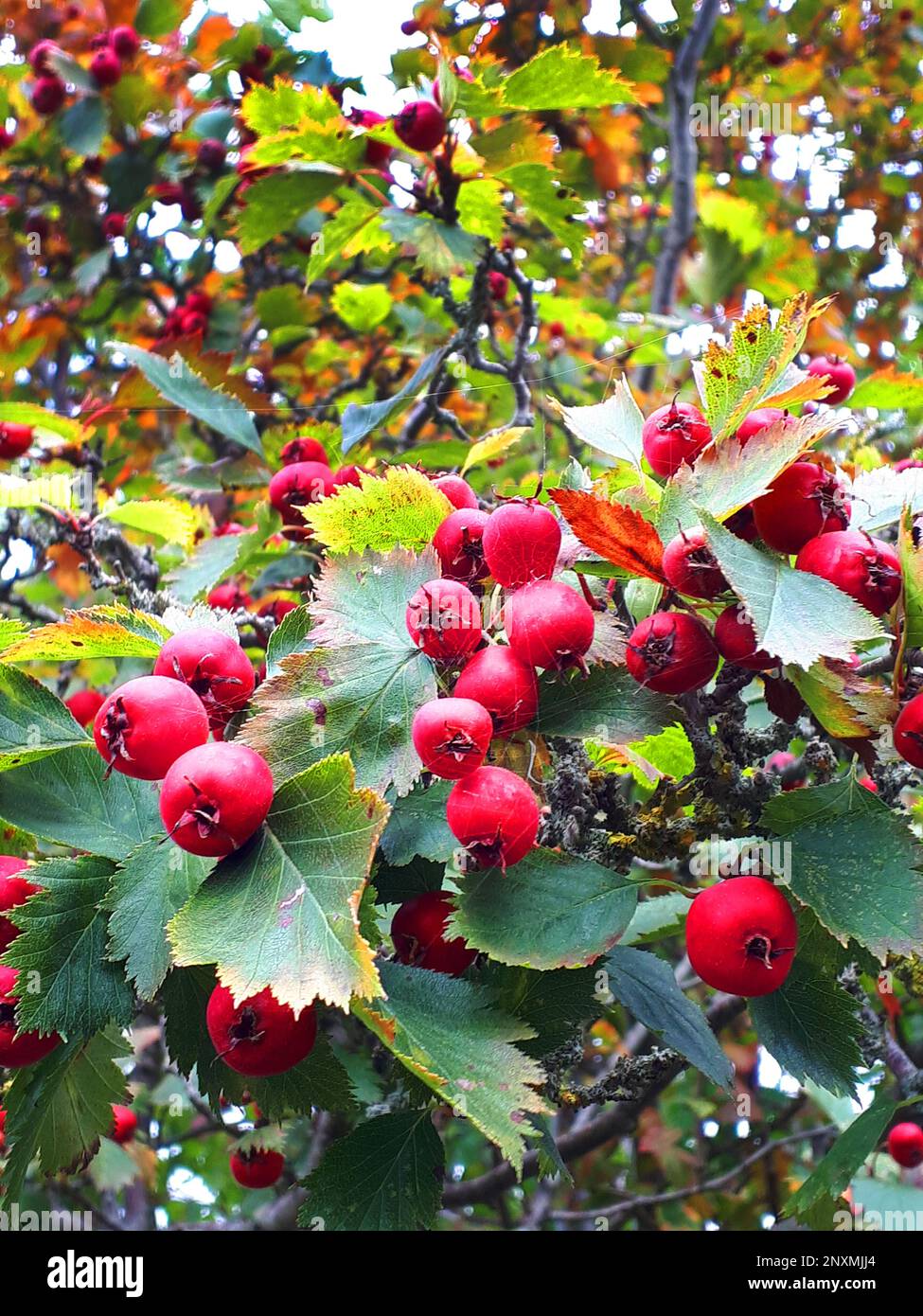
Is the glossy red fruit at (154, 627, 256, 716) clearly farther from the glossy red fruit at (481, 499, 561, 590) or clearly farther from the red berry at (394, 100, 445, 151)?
the red berry at (394, 100, 445, 151)

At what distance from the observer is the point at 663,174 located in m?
4.59

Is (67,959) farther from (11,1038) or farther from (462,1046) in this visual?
(462,1046)

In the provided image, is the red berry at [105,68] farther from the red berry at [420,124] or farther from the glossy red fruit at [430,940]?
the glossy red fruit at [430,940]

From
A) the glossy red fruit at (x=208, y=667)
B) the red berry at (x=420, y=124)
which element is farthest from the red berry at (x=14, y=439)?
the glossy red fruit at (x=208, y=667)

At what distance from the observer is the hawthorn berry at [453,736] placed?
0.88m

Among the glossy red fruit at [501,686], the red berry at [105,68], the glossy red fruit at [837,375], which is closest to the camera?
the glossy red fruit at [501,686]

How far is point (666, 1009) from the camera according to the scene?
1170 mm

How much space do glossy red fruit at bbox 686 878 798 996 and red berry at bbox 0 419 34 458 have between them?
2.03 m

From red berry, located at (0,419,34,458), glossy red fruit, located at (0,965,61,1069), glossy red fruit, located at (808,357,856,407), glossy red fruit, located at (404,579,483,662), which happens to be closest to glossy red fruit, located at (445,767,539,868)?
glossy red fruit, located at (404,579,483,662)

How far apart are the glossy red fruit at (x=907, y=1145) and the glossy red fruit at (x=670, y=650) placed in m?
1.64

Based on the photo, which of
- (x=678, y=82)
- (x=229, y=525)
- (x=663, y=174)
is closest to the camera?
(x=229, y=525)
